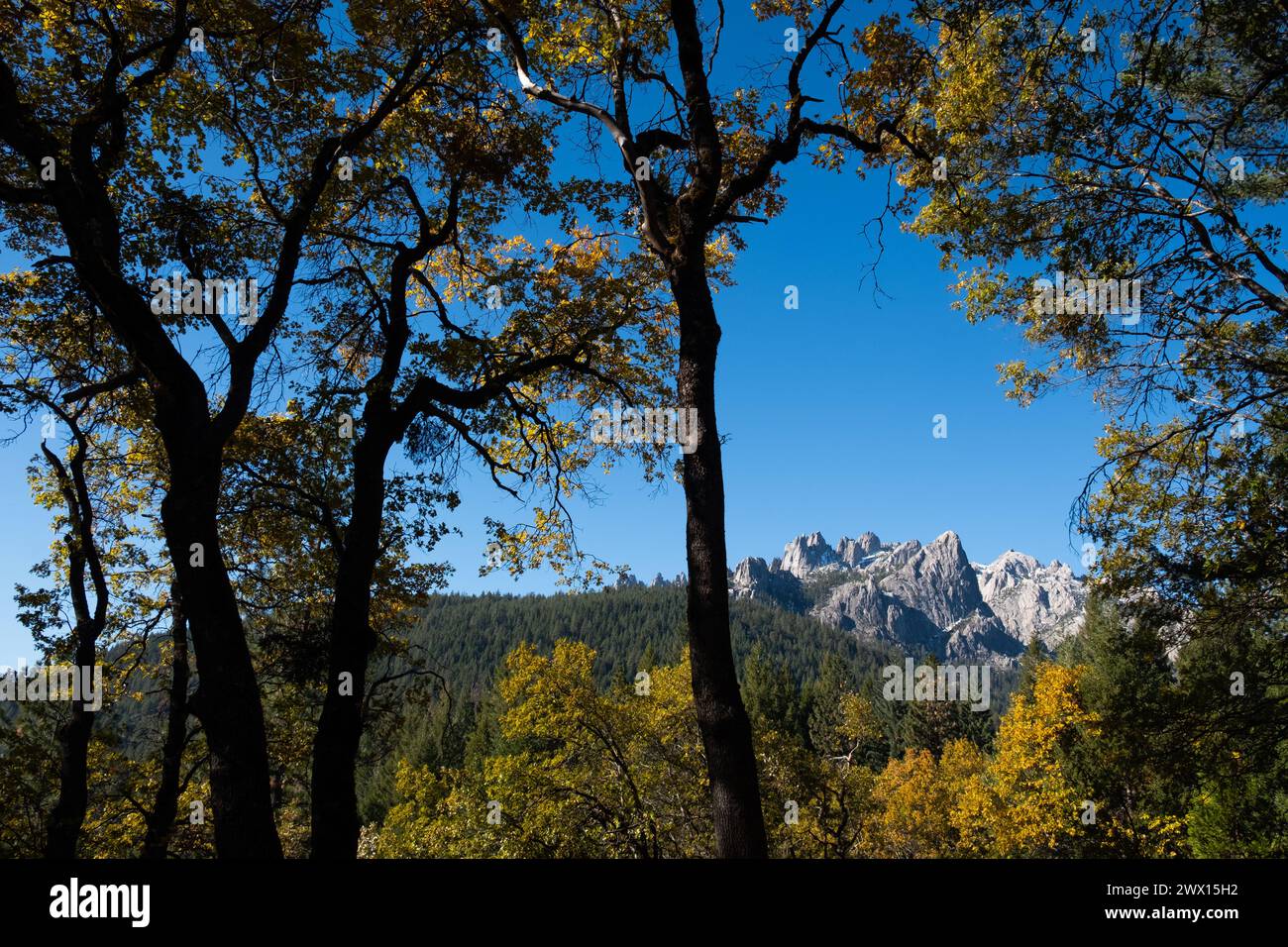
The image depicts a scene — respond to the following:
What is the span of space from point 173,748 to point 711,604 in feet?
34.5

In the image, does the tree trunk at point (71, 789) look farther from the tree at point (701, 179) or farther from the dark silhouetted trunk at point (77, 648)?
the tree at point (701, 179)

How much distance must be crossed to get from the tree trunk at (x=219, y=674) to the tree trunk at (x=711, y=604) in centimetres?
381

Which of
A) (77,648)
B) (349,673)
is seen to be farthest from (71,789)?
(349,673)

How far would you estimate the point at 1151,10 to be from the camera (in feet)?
18.2

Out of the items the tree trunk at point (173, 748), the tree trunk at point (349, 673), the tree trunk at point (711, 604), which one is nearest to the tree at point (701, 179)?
the tree trunk at point (711, 604)

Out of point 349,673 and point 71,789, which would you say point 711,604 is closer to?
point 349,673

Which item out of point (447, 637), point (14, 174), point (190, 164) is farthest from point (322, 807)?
point (447, 637)

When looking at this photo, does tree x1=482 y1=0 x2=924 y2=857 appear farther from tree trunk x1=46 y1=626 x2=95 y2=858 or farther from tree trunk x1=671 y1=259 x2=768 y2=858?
tree trunk x1=46 y1=626 x2=95 y2=858

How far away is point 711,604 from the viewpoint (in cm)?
486

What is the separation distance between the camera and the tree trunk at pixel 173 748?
10195mm

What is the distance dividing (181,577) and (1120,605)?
40.0 feet

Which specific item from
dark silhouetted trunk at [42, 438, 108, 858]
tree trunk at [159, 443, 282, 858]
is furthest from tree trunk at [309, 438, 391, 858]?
dark silhouetted trunk at [42, 438, 108, 858]

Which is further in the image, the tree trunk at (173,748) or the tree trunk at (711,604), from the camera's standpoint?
the tree trunk at (173,748)
